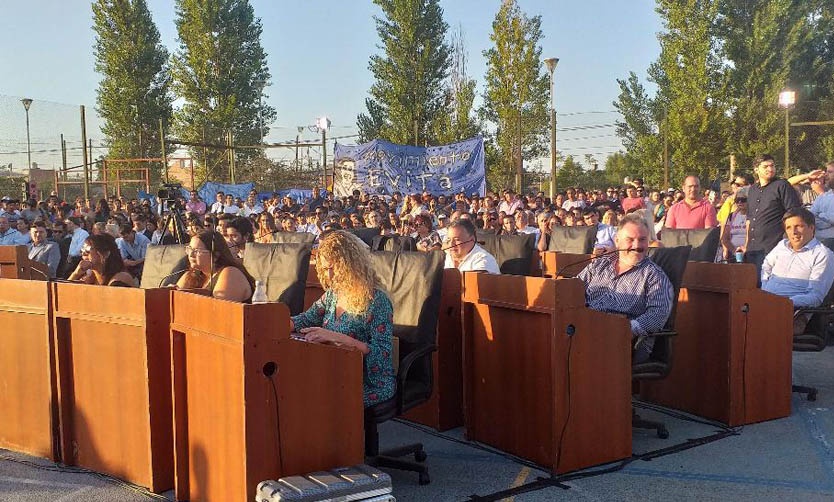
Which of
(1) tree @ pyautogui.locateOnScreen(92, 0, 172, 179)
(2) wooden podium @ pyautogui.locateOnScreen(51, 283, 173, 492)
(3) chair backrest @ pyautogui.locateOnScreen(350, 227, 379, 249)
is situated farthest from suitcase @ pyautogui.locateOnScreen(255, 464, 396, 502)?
(1) tree @ pyautogui.locateOnScreen(92, 0, 172, 179)

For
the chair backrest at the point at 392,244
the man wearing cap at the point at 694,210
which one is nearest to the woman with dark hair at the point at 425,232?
the chair backrest at the point at 392,244

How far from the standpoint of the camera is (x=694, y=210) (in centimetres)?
867

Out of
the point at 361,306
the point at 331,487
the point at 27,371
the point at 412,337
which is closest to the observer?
the point at 331,487

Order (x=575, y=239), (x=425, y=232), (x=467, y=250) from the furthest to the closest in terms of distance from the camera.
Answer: (x=425, y=232) → (x=575, y=239) → (x=467, y=250)

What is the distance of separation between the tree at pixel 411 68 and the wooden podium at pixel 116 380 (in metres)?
29.0

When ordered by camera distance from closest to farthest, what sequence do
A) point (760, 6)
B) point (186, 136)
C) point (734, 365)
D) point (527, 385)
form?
point (527, 385)
point (734, 365)
point (760, 6)
point (186, 136)

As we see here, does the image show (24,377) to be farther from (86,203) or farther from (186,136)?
(186,136)

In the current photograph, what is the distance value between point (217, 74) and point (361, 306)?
35.9 metres

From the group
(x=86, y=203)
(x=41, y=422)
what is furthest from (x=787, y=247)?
(x=86, y=203)

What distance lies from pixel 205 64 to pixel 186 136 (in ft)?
11.8

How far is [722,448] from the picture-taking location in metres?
4.95

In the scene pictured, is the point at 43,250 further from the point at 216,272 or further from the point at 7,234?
the point at 216,272

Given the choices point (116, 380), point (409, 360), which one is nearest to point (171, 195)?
point (116, 380)

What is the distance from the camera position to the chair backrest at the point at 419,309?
15.1ft
